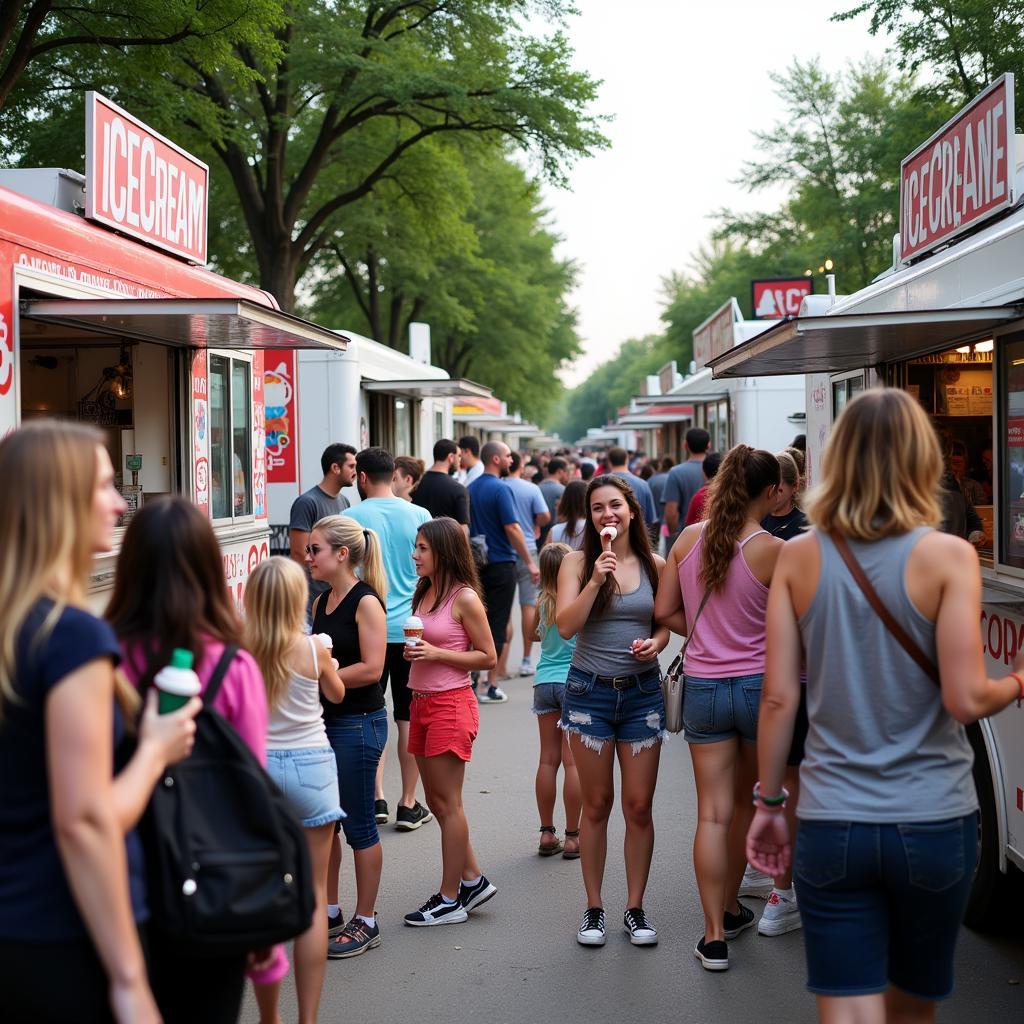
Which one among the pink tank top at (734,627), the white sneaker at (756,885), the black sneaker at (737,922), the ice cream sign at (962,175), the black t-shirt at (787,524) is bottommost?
the white sneaker at (756,885)

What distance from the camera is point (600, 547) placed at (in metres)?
5.20

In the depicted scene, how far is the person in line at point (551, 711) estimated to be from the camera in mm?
6352

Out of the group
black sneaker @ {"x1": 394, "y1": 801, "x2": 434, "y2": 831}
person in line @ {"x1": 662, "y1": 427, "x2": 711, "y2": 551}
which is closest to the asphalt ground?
black sneaker @ {"x1": 394, "y1": 801, "x2": 434, "y2": 831}

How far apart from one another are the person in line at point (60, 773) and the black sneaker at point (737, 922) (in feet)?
11.0

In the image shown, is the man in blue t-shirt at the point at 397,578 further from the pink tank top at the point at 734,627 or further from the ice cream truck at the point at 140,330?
the pink tank top at the point at 734,627

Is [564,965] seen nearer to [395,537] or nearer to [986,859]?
[986,859]

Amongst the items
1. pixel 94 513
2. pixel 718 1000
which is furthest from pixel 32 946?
pixel 718 1000

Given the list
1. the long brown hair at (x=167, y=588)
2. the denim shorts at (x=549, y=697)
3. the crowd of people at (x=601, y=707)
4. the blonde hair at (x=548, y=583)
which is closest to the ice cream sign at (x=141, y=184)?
the blonde hair at (x=548, y=583)

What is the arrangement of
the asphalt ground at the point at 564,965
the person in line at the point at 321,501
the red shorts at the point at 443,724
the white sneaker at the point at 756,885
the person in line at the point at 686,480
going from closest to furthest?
the asphalt ground at the point at 564,965, the red shorts at the point at 443,724, the white sneaker at the point at 756,885, the person in line at the point at 321,501, the person in line at the point at 686,480

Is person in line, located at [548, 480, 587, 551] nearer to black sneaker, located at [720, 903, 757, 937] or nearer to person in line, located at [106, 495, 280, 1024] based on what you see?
black sneaker, located at [720, 903, 757, 937]

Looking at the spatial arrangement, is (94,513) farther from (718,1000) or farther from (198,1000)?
(718,1000)

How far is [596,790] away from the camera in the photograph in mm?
5062

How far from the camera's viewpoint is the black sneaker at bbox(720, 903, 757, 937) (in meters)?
5.21

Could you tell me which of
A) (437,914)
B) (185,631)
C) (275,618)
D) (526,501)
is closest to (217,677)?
(185,631)
